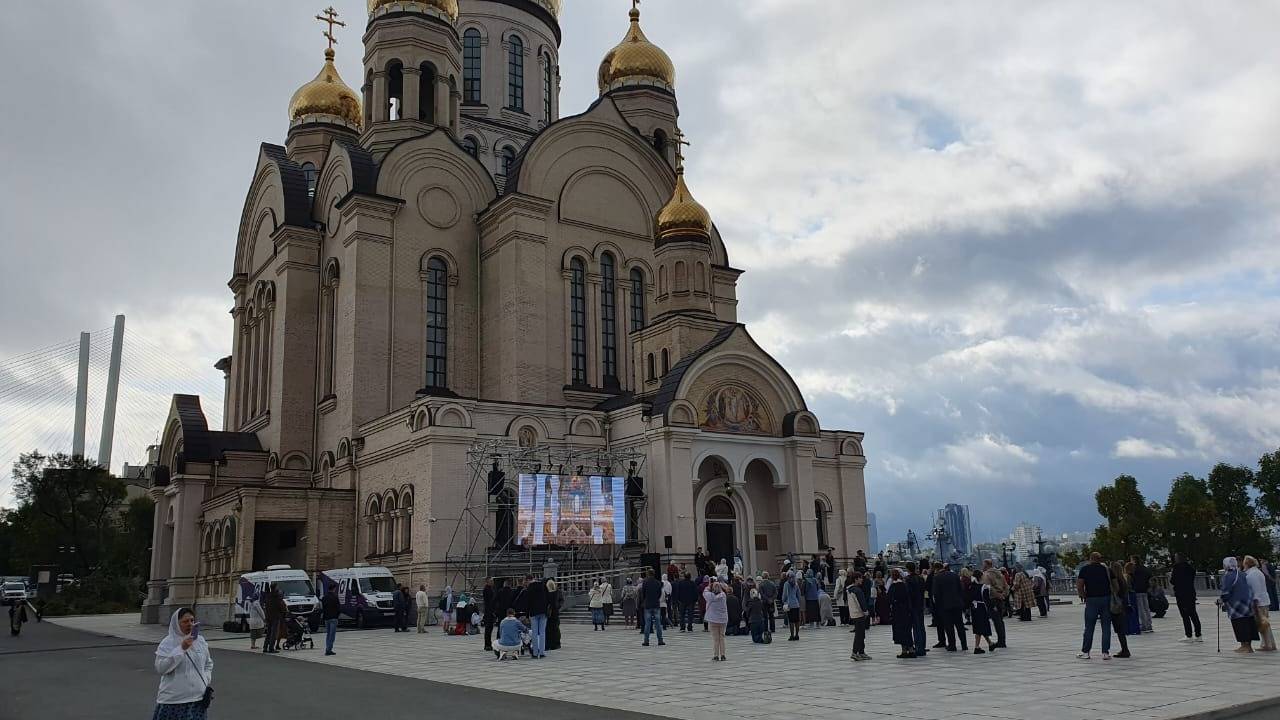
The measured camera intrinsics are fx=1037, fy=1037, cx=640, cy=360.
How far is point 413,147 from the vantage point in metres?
33.1

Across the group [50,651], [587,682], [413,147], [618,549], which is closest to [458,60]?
[413,147]

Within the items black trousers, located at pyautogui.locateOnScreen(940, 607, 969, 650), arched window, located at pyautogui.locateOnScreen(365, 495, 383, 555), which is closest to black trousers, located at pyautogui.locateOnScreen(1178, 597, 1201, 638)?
black trousers, located at pyautogui.locateOnScreen(940, 607, 969, 650)

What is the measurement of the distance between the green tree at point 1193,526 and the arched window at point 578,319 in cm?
2940

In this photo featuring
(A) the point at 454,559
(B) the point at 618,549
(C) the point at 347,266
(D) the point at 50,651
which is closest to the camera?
(D) the point at 50,651

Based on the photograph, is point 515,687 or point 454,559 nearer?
point 515,687

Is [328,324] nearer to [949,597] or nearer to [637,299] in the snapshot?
[637,299]

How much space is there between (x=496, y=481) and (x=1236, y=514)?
38036mm

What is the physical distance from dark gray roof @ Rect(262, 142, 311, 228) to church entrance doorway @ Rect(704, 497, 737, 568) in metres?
17.0

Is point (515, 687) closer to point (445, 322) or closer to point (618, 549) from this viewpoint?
point (618, 549)

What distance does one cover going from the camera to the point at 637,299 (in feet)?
116

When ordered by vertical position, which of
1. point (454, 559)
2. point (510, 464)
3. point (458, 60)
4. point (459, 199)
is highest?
point (458, 60)

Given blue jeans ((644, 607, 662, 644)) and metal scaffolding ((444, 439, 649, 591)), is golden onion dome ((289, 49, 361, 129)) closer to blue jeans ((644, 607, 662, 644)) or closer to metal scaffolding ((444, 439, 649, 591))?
metal scaffolding ((444, 439, 649, 591))

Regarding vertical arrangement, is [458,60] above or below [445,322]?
above

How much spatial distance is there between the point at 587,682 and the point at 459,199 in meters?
24.1
